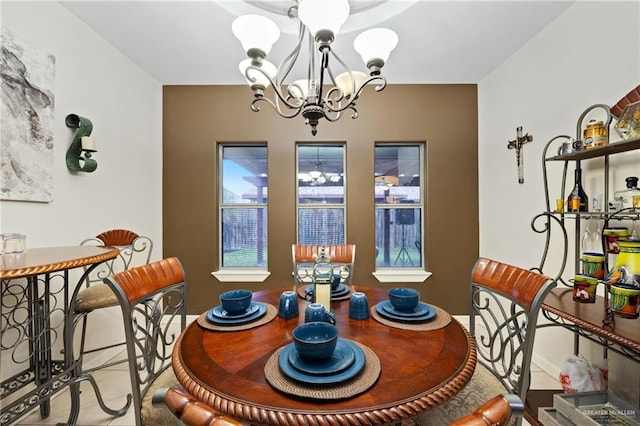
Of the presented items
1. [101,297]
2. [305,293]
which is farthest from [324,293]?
[101,297]

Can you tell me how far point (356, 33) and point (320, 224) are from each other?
6.04 feet

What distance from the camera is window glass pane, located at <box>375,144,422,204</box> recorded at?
10.1 ft

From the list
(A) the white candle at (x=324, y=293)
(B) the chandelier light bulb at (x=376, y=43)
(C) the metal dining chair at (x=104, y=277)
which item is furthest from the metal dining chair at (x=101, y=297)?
(B) the chandelier light bulb at (x=376, y=43)

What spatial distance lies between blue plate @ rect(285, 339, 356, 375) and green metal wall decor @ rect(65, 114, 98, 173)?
2.19 meters

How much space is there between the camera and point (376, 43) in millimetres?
1383

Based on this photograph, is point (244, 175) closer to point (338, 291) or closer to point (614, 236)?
point (338, 291)

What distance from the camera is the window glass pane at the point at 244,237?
3.08 m

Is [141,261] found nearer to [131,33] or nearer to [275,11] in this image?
[131,33]

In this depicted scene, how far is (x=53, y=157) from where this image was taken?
187cm

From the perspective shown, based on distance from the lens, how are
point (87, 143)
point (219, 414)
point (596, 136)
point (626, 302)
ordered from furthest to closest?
point (87, 143) < point (596, 136) < point (626, 302) < point (219, 414)

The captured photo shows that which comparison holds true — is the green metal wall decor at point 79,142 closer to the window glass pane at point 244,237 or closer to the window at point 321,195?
the window glass pane at point 244,237

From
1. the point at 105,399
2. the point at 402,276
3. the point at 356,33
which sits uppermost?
the point at 356,33

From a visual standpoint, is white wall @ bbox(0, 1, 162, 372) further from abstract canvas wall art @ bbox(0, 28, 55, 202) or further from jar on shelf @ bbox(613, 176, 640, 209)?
jar on shelf @ bbox(613, 176, 640, 209)

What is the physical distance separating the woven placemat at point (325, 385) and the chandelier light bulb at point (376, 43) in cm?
143
